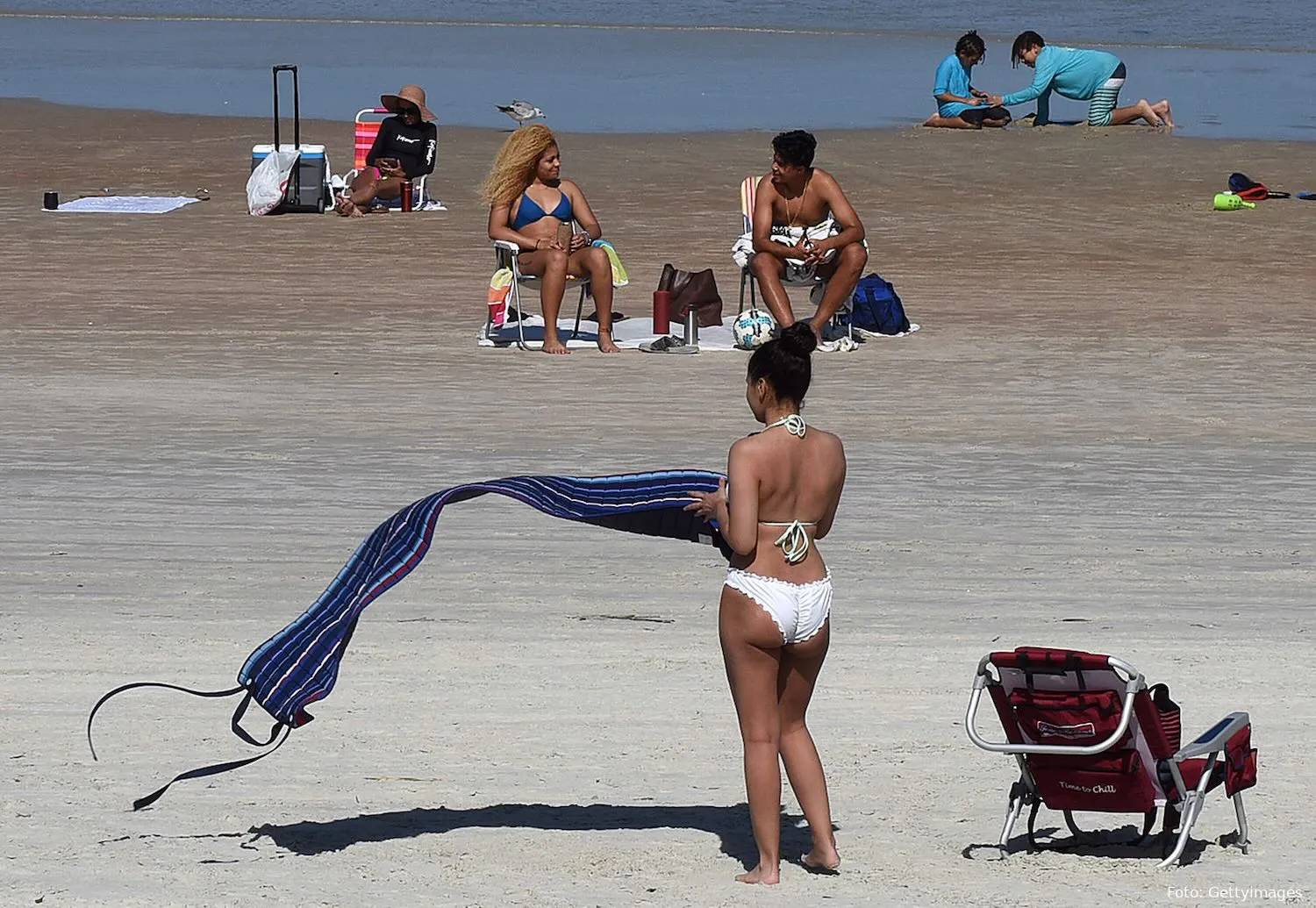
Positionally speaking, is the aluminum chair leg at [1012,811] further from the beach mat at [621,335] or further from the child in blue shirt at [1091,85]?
the child in blue shirt at [1091,85]

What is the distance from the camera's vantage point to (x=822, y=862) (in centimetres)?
450

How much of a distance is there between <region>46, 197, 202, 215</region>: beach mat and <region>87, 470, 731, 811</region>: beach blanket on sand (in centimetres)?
1201

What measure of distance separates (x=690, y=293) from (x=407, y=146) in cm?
560

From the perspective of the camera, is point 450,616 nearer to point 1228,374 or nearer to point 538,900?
point 538,900

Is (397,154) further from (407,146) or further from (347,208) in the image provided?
(347,208)

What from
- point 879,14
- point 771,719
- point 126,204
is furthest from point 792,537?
point 879,14

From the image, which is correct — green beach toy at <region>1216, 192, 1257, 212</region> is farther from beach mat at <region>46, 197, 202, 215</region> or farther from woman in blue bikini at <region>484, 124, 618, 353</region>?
beach mat at <region>46, 197, 202, 215</region>

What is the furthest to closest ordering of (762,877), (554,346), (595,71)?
1. (595,71)
2. (554,346)
3. (762,877)

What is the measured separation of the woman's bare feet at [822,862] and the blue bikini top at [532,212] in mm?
7196

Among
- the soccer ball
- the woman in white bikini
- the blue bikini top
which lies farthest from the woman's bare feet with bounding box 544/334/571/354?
the woman in white bikini

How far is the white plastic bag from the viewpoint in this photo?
16.0 meters

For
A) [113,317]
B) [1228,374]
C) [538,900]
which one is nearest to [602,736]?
[538,900]

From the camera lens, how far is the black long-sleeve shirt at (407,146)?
16.5 meters

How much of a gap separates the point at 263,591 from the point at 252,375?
3.91 m
